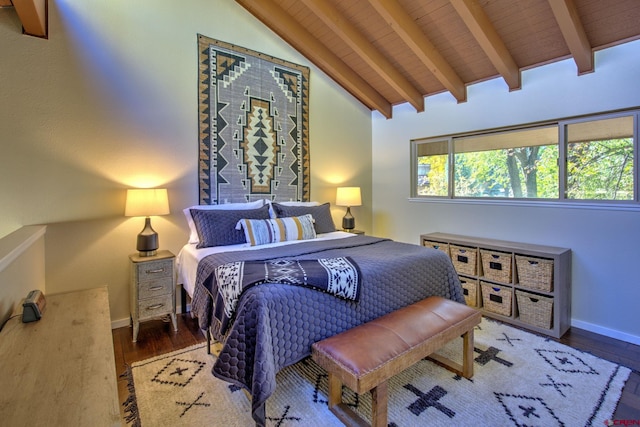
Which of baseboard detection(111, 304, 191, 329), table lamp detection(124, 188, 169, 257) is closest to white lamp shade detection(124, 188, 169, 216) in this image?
table lamp detection(124, 188, 169, 257)

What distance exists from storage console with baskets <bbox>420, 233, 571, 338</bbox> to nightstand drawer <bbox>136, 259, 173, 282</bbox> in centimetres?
273

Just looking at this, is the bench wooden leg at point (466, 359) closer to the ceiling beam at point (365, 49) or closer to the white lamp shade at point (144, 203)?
the white lamp shade at point (144, 203)

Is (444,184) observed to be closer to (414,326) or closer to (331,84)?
(331,84)

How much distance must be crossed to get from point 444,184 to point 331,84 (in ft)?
6.39

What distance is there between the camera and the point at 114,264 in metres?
2.82

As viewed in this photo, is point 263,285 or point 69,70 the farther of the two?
point 69,70

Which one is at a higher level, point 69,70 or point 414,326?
point 69,70

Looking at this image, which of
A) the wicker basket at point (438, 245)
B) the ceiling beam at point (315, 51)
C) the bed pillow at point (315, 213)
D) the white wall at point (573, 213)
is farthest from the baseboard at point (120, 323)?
the white wall at point (573, 213)

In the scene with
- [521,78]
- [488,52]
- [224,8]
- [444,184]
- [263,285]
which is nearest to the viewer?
[263,285]

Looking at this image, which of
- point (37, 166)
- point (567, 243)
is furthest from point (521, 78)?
point (37, 166)

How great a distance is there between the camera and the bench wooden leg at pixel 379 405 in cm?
150

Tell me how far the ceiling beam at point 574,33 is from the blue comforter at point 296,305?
191 centimetres

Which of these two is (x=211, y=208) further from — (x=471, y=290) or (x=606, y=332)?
(x=606, y=332)

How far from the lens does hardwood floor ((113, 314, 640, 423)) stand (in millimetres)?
2021
